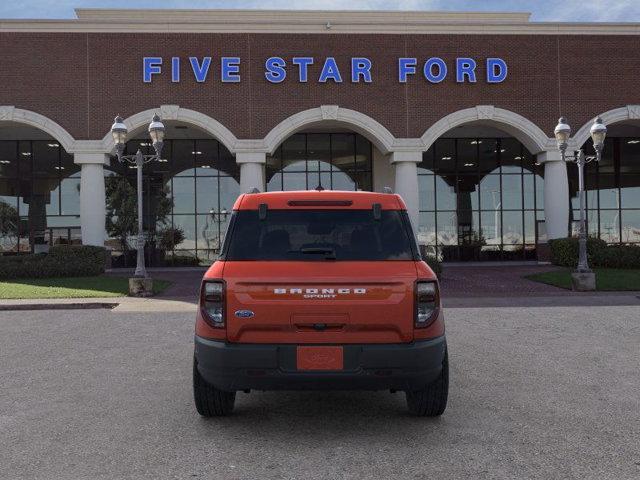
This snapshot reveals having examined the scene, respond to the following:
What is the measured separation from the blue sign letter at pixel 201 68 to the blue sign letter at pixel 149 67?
1.40 m

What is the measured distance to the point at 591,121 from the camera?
78.6 ft

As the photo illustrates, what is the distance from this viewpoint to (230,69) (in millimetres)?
23406

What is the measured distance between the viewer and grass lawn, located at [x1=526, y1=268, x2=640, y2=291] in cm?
1638

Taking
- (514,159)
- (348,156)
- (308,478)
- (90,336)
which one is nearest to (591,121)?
(514,159)

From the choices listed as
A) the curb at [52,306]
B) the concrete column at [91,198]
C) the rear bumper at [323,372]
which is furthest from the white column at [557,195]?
the rear bumper at [323,372]

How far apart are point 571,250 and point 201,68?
16778mm

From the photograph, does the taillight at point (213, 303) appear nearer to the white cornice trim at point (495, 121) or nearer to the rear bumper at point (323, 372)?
the rear bumper at point (323, 372)

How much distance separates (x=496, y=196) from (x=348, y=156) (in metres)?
8.30

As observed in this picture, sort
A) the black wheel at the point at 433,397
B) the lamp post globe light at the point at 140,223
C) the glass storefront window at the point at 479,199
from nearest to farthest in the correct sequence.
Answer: the black wheel at the point at 433,397 → the lamp post globe light at the point at 140,223 → the glass storefront window at the point at 479,199

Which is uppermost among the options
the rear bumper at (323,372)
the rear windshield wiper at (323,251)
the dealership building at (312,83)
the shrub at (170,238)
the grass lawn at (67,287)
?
the dealership building at (312,83)

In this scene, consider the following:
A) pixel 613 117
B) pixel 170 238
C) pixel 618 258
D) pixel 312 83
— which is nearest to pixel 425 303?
pixel 618 258

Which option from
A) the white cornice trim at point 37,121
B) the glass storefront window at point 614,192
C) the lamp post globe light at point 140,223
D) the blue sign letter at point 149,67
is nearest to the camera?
the lamp post globe light at point 140,223

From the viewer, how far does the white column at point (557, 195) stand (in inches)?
948

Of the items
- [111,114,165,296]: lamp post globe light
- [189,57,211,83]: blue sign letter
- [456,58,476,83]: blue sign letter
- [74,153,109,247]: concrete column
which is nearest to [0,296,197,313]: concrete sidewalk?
[111,114,165,296]: lamp post globe light
